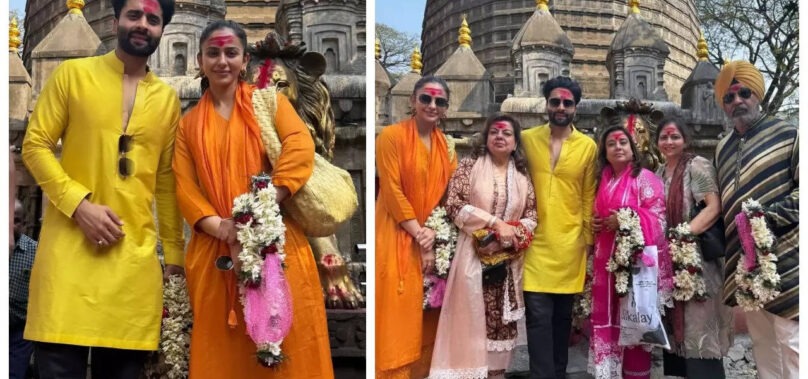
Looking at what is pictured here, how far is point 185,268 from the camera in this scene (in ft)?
10.8

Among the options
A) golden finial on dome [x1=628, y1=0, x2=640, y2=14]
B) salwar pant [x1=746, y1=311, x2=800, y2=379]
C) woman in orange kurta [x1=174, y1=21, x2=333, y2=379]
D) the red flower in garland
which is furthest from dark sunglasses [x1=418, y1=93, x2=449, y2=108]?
golden finial on dome [x1=628, y1=0, x2=640, y2=14]

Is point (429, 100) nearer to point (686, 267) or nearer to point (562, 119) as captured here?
point (562, 119)

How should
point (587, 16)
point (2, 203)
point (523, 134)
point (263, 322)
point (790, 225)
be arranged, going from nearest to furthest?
point (263, 322) → point (2, 203) → point (790, 225) → point (523, 134) → point (587, 16)

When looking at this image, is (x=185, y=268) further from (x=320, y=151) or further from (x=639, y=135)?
(x=639, y=135)

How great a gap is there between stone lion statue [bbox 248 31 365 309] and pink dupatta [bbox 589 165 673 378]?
1245 mm

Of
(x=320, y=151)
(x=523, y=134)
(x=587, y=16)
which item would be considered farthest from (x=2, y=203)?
(x=587, y=16)

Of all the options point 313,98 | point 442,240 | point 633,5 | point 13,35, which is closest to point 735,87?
point 442,240

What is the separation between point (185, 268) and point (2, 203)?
33.5 inches

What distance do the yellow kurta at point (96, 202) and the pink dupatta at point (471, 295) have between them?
4.73 feet

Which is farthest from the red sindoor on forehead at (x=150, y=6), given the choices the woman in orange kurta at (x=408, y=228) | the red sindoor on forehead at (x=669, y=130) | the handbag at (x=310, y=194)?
the red sindoor on forehead at (x=669, y=130)

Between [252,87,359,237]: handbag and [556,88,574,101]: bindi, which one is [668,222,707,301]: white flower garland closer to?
[556,88,574,101]: bindi

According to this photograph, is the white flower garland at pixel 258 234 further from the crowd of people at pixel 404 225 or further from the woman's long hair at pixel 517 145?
the woman's long hair at pixel 517 145

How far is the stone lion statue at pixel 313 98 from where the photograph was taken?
378cm

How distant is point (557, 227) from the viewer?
3918mm
